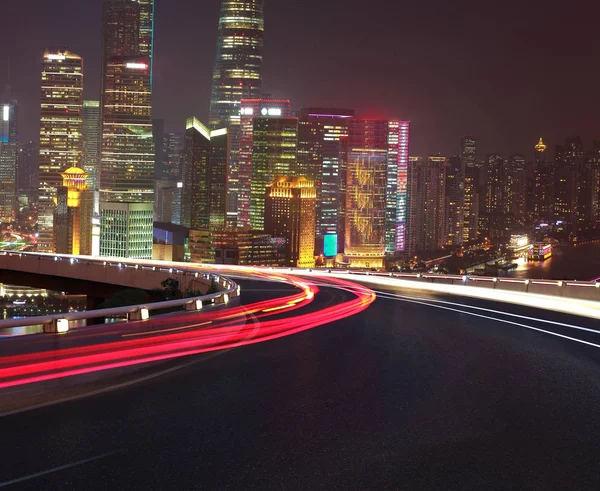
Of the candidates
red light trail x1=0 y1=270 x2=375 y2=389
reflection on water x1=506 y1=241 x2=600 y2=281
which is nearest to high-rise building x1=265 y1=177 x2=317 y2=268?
reflection on water x1=506 y1=241 x2=600 y2=281

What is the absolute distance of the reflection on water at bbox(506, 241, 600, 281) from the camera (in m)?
68.1

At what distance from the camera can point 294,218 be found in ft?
627

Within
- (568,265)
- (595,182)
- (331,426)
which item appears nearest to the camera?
(331,426)

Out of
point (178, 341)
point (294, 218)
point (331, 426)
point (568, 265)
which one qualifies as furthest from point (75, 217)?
point (331, 426)

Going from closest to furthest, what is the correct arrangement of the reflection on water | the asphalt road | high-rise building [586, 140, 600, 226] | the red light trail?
the asphalt road
the red light trail
the reflection on water
high-rise building [586, 140, 600, 226]

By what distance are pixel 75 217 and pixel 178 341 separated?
565 feet

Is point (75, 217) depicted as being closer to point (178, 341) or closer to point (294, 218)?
point (294, 218)

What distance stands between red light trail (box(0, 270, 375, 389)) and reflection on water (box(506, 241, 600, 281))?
44604 mm

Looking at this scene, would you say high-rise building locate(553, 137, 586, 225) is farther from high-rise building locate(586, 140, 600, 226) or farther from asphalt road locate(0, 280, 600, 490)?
asphalt road locate(0, 280, 600, 490)

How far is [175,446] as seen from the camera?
6.98 meters

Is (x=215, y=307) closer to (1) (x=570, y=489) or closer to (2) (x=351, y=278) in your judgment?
(1) (x=570, y=489)

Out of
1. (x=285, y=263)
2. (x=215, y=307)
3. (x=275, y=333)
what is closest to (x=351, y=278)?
(x=215, y=307)

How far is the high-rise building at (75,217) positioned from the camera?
17412 centimetres

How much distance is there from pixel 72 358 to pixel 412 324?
790 centimetres
